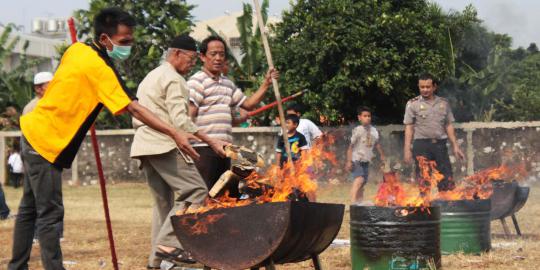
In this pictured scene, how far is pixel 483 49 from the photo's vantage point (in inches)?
1035

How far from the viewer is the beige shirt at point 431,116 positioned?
36.2 ft

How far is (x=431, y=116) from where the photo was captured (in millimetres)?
11047

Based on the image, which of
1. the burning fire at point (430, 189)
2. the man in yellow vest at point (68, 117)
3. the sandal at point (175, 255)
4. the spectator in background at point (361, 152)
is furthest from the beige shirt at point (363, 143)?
the man in yellow vest at point (68, 117)

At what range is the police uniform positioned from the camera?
1104cm

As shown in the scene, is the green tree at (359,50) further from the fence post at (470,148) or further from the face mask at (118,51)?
the face mask at (118,51)

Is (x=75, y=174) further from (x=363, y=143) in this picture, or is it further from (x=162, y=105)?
(x=162, y=105)

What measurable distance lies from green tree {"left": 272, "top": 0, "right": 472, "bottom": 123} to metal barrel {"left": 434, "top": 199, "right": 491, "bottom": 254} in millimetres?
12040

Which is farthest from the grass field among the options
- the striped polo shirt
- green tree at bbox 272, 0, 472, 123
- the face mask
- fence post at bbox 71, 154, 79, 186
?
fence post at bbox 71, 154, 79, 186

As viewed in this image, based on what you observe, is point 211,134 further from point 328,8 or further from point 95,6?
point 95,6

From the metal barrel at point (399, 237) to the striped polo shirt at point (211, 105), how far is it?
1442 millimetres

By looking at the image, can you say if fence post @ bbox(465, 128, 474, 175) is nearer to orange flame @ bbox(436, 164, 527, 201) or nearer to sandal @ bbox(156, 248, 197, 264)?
orange flame @ bbox(436, 164, 527, 201)

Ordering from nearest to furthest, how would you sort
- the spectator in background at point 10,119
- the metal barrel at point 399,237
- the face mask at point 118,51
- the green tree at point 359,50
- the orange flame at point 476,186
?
the face mask at point 118,51
the metal barrel at point 399,237
the orange flame at point 476,186
the green tree at point 359,50
the spectator in background at point 10,119

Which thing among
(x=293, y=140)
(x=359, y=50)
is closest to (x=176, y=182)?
(x=293, y=140)

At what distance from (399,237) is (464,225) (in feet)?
6.03
